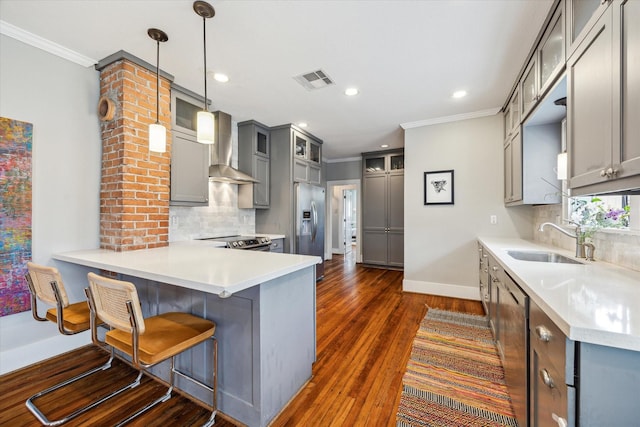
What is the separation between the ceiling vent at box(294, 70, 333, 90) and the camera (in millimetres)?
2658

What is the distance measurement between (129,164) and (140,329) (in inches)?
67.1

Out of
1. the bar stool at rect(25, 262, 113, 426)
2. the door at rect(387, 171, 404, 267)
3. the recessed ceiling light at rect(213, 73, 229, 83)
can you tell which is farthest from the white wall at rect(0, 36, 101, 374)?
the door at rect(387, 171, 404, 267)

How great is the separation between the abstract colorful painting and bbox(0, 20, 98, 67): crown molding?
0.65 m

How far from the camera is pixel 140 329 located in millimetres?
1262

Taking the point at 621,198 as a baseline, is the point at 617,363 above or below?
below

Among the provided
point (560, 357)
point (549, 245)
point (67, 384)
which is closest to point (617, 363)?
point (560, 357)

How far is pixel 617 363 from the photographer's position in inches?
30.3

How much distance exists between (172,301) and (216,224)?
6.88 ft

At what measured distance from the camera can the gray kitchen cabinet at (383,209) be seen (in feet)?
18.9

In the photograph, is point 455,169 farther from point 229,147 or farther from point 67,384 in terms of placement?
point 67,384

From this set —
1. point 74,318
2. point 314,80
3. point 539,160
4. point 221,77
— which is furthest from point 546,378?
point 221,77

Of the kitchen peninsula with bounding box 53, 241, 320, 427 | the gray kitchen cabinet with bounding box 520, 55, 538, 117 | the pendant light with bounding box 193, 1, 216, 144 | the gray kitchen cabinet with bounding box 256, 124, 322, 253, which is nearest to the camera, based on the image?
the kitchen peninsula with bounding box 53, 241, 320, 427

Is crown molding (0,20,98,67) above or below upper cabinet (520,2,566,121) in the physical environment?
above

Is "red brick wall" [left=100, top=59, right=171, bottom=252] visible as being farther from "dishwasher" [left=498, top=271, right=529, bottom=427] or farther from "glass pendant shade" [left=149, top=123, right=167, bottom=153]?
"dishwasher" [left=498, top=271, right=529, bottom=427]
